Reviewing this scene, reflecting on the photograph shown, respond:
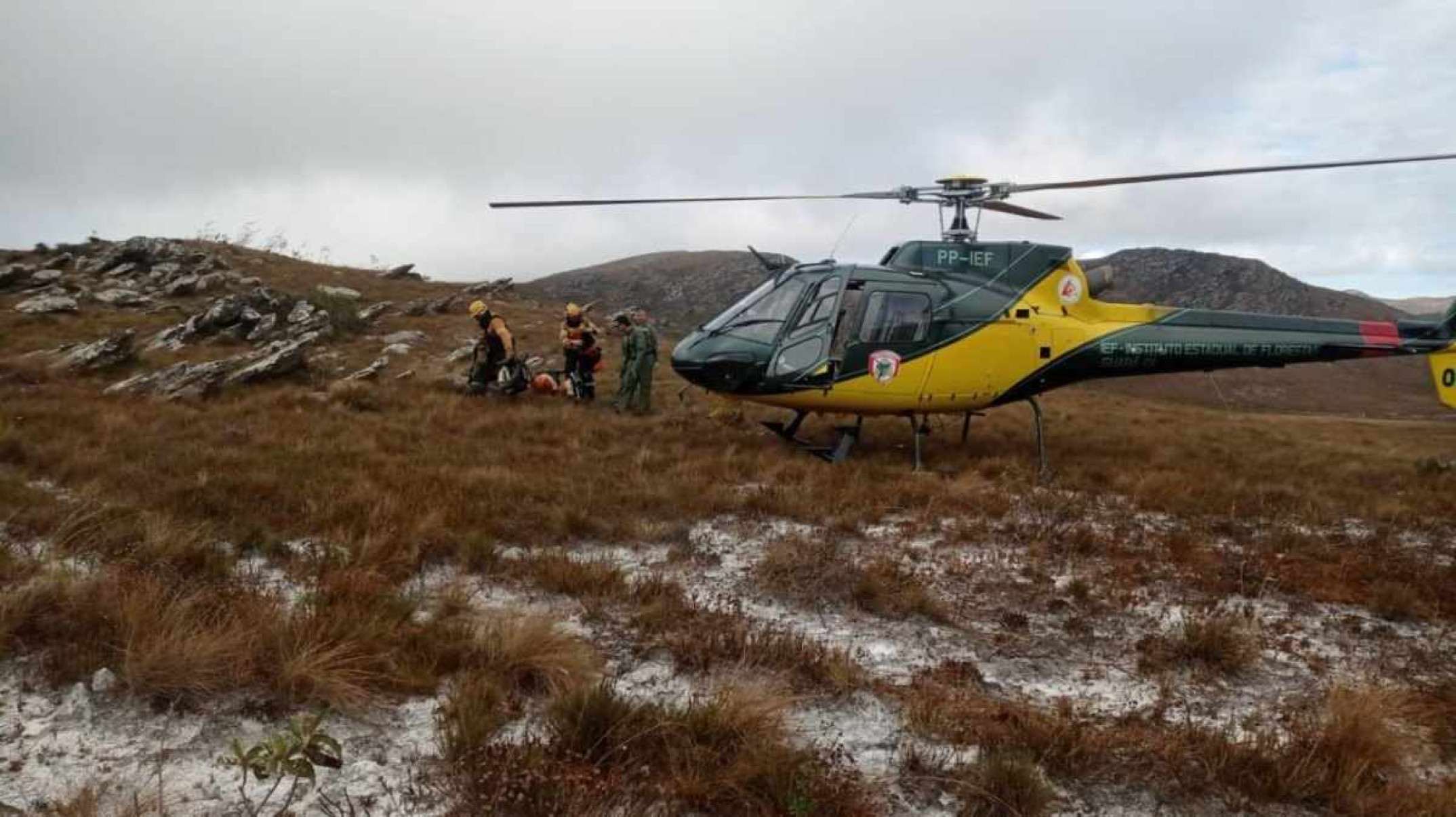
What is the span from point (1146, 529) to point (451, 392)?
11941mm

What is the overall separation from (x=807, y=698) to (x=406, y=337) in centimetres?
2016

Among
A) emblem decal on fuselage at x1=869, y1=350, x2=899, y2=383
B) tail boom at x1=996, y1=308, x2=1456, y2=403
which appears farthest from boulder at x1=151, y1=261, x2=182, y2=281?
tail boom at x1=996, y1=308, x2=1456, y2=403

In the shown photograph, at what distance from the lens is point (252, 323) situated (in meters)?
20.5

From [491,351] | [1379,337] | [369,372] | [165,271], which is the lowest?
[369,372]

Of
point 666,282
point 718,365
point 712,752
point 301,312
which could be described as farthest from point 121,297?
point 666,282

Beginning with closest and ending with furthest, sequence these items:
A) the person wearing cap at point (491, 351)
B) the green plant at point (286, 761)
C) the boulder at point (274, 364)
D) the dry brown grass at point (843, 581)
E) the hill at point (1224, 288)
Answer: the green plant at point (286, 761) < the dry brown grass at point (843, 581) < the boulder at point (274, 364) < the person wearing cap at point (491, 351) < the hill at point (1224, 288)

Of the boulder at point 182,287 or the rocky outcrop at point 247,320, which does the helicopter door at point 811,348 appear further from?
the boulder at point 182,287

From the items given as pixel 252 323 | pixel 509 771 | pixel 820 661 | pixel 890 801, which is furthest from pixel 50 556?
pixel 252 323

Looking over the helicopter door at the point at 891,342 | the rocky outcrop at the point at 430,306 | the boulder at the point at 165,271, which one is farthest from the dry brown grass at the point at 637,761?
the boulder at the point at 165,271

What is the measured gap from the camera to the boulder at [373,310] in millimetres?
24016

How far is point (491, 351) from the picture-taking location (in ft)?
50.2

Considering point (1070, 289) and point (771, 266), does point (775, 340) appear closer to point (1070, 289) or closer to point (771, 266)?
point (771, 266)

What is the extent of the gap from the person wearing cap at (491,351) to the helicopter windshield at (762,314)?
586cm

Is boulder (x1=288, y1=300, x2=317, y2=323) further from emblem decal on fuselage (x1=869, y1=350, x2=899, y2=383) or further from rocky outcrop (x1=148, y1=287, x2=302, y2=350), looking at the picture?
emblem decal on fuselage (x1=869, y1=350, x2=899, y2=383)
